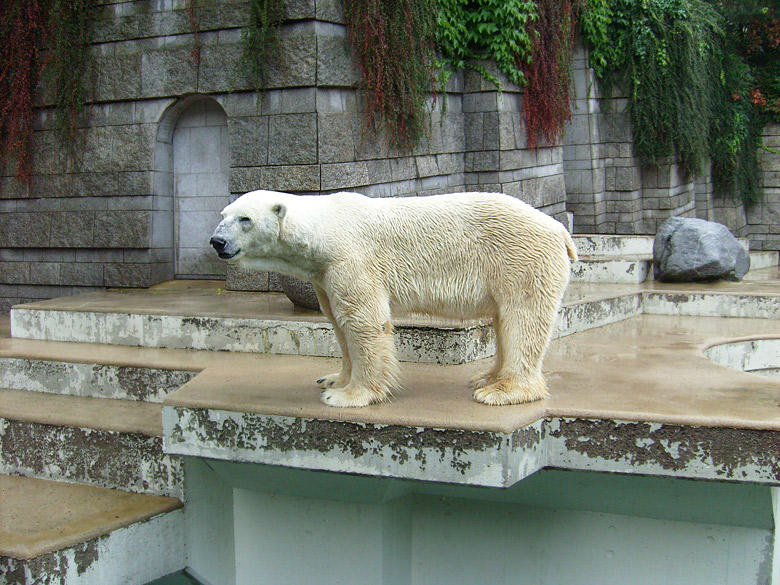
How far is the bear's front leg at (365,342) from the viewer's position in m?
3.41

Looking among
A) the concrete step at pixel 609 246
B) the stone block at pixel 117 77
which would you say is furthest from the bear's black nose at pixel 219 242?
the concrete step at pixel 609 246

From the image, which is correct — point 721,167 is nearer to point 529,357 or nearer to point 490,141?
point 490,141

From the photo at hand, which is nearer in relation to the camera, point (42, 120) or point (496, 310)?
point (496, 310)

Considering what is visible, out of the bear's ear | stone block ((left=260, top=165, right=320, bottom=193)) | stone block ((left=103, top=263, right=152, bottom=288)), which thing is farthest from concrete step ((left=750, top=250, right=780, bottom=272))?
the bear's ear

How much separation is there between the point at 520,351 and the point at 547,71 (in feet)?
19.9

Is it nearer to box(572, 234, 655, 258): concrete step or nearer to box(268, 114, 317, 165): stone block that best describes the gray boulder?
box(572, 234, 655, 258): concrete step

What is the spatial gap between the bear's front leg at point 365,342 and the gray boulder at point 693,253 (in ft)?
16.6

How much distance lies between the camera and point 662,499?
361 centimetres

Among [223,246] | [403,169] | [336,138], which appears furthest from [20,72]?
[223,246]

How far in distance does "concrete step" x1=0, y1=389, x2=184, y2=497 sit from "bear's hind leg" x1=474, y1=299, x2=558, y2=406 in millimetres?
1829

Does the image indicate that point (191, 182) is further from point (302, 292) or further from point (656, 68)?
point (656, 68)

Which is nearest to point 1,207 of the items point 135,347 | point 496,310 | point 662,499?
point 135,347

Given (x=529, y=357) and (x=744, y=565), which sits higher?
(x=529, y=357)

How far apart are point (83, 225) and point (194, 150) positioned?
1.30 metres
